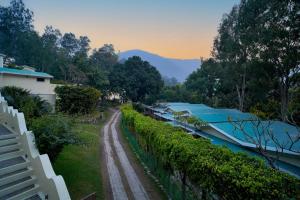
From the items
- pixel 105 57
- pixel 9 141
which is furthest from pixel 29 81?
pixel 105 57

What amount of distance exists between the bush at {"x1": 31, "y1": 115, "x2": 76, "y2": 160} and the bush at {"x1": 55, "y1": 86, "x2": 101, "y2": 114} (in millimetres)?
19961

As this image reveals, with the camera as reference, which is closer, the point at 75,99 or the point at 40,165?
the point at 40,165

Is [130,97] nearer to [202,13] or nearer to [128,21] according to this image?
[128,21]

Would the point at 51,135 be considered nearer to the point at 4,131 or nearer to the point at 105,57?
the point at 4,131

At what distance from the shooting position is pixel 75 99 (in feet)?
102

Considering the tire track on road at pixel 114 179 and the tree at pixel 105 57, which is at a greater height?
the tree at pixel 105 57

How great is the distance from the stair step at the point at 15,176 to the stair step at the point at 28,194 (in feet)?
1.67

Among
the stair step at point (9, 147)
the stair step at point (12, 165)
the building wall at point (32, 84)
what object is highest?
the building wall at point (32, 84)

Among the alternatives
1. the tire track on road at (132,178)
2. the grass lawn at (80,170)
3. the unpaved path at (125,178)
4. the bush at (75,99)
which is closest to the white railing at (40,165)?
the grass lawn at (80,170)

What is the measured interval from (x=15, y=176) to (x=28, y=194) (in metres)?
0.85

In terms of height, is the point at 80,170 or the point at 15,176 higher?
the point at 15,176

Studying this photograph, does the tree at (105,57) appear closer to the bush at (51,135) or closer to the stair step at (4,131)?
the stair step at (4,131)

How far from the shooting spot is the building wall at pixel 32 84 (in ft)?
80.3

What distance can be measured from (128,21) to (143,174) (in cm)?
2315
